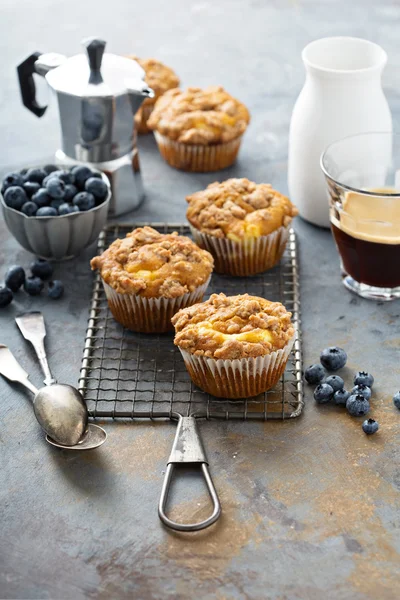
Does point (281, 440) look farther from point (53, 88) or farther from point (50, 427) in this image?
point (53, 88)

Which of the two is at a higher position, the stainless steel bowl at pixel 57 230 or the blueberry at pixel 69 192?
the blueberry at pixel 69 192

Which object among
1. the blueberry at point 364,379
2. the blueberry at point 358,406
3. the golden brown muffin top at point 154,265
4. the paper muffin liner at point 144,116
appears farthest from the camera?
the paper muffin liner at point 144,116

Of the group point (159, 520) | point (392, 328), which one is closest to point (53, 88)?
point (392, 328)

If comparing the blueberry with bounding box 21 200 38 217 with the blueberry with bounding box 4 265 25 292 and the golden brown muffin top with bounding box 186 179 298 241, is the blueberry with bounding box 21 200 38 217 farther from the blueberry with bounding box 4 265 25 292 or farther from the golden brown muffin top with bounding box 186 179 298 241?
the golden brown muffin top with bounding box 186 179 298 241

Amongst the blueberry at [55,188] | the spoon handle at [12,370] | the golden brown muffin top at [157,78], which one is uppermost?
the blueberry at [55,188]

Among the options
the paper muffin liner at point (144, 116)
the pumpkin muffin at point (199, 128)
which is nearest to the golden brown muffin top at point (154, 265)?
the pumpkin muffin at point (199, 128)

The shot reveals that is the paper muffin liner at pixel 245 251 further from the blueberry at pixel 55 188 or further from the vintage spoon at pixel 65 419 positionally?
the vintage spoon at pixel 65 419
